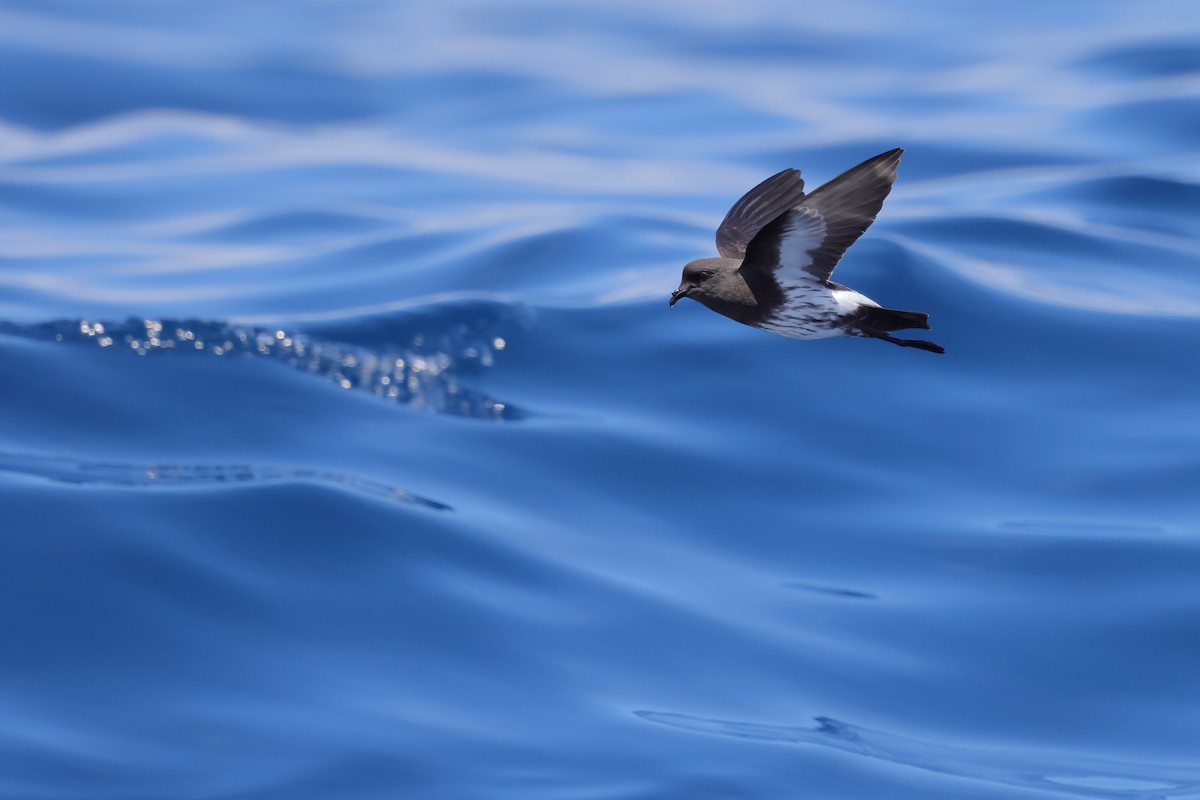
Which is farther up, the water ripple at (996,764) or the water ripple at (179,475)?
the water ripple at (179,475)

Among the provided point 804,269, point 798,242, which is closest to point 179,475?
point 804,269

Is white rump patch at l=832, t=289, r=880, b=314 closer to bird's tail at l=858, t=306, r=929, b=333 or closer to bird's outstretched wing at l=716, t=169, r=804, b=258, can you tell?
bird's tail at l=858, t=306, r=929, b=333

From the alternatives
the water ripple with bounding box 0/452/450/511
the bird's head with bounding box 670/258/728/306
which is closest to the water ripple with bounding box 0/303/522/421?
the water ripple with bounding box 0/452/450/511

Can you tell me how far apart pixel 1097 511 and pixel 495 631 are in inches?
277

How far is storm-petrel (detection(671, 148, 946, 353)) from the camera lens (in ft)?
21.9

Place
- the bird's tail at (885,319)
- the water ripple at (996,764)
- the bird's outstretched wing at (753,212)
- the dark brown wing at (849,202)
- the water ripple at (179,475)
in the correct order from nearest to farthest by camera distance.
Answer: the dark brown wing at (849,202)
the bird's tail at (885,319)
the bird's outstretched wing at (753,212)
the water ripple at (996,764)
the water ripple at (179,475)

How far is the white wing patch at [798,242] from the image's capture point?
6.77 m

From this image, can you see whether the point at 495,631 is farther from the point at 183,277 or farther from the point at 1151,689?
the point at 183,277

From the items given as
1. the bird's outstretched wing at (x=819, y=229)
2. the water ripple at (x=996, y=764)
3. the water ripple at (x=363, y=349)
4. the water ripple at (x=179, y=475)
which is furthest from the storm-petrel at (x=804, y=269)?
the water ripple at (x=363, y=349)

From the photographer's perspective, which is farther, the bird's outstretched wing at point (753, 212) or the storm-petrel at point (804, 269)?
the bird's outstretched wing at point (753, 212)

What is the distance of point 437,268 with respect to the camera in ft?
72.8

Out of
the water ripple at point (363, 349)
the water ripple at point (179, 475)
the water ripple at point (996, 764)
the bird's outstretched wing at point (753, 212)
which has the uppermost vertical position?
the water ripple at point (363, 349)

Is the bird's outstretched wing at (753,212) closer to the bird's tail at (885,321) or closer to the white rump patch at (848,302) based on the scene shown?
the white rump patch at (848,302)

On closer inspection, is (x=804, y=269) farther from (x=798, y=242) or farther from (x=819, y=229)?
(x=819, y=229)
